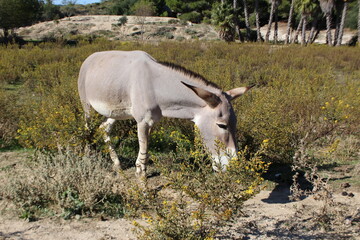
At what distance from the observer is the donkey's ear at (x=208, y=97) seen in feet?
11.2

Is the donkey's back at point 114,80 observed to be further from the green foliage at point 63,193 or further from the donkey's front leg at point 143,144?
the green foliage at point 63,193

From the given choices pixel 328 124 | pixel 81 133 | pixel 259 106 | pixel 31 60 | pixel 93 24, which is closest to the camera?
pixel 81 133

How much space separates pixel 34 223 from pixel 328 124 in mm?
5828

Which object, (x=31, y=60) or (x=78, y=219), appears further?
(x=31, y=60)

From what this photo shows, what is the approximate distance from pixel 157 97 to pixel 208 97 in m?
0.83

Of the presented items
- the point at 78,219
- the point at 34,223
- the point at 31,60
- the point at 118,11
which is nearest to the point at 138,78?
the point at 78,219

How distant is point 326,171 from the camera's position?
5203mm

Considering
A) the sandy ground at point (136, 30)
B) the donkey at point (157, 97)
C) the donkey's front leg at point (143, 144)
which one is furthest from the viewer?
the sandy ground at point (136, 30)

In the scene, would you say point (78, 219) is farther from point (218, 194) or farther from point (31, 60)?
point (31, 60)

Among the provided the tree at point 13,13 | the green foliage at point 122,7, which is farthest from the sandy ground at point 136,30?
the green foliage at point 122,7

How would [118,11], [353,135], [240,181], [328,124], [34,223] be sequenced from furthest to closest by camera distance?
[118,11]
[353,135]
[328,124]
[34,223]
[240,181]

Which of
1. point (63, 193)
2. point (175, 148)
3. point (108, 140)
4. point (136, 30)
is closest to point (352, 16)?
point (136, 30)

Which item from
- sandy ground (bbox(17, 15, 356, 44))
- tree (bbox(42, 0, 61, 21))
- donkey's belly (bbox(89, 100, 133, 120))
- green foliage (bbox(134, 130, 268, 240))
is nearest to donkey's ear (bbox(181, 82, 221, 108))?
green foliage (bbox(134, 130, 268, 240))

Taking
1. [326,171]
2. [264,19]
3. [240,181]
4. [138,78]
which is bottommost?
[326,171]
